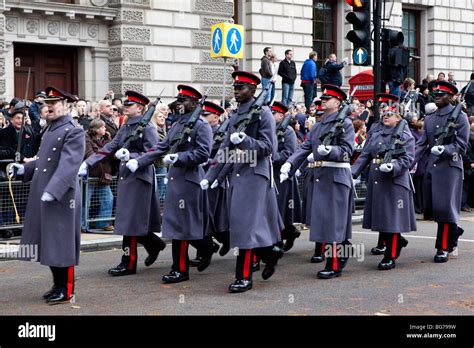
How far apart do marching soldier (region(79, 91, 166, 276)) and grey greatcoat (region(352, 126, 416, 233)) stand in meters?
2.35

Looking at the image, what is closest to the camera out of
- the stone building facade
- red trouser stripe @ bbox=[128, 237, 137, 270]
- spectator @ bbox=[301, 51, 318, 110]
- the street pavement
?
the street pavement

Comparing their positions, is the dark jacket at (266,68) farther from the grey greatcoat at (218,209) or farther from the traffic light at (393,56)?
the grey greatcoat at (218,209)

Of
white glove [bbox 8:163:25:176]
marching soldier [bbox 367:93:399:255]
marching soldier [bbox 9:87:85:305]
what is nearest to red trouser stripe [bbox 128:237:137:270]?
marching soldier [bbox 9:87:85:305]

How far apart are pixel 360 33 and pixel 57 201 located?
7353 millimetres

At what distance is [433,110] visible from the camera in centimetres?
1204

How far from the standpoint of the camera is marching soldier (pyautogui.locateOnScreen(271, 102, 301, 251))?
38.6 feet

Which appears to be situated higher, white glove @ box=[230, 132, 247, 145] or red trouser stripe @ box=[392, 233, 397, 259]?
white glove @ box=[230, 132, 247, 145]

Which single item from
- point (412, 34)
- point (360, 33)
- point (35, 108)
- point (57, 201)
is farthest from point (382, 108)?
point (412, 34)

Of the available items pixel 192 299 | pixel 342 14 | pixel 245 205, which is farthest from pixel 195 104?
pixel 342 14

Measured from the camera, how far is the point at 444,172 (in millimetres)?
11367

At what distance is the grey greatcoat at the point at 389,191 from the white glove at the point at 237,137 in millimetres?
2360

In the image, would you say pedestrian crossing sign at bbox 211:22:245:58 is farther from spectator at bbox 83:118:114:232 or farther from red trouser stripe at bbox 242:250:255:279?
red trouser stripe at bbox 242:250:255:279

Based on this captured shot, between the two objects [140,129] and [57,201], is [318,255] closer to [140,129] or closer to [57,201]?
[140,129]

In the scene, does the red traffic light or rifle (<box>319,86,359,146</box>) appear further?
the red traffic light
